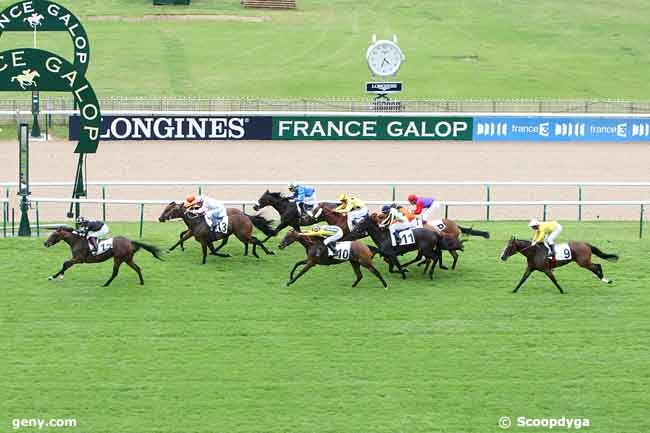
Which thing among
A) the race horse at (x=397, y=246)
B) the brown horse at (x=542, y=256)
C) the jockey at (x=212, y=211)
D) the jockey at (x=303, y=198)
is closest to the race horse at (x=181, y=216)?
the jockey at (x=212, y=211)

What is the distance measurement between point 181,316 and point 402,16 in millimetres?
43256

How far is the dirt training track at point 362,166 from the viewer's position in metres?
27.1

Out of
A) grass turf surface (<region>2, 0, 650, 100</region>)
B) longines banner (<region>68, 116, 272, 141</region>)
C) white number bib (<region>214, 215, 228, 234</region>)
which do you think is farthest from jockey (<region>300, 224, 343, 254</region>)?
grass turf surface (<region>2, 0, 650, 100</region>)

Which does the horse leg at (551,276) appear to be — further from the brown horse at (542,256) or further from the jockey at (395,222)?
the jockey at (395,222)

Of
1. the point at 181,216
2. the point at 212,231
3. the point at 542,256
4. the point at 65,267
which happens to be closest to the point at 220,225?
the point at 212,231

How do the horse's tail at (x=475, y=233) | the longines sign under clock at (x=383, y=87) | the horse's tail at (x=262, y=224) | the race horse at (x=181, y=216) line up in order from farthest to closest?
the longines sign under clock at (x=383, y=87), the horse's tail at (x=262, y=224), the race horse at (x=181, y=216), the horse's tail at (x=475, y=233)

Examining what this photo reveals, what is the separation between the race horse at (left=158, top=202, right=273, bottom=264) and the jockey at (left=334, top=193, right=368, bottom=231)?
133 cm

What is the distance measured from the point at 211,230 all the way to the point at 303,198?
77.1 inches

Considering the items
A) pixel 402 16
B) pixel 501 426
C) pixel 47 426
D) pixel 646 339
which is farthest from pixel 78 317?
pixel 402 16

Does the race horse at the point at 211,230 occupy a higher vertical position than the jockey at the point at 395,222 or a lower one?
lower

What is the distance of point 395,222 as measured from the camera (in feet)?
62.7

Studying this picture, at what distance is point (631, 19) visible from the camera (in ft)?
196

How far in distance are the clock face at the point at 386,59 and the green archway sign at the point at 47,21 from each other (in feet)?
41.2
